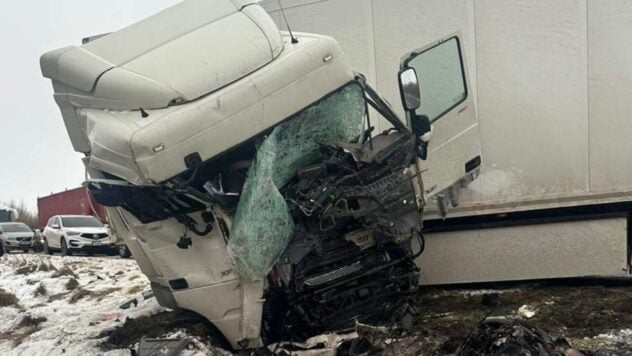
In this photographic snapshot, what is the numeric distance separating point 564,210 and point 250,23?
3356mm

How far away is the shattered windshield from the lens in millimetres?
3975

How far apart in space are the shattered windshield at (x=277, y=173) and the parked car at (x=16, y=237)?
63.8 ft

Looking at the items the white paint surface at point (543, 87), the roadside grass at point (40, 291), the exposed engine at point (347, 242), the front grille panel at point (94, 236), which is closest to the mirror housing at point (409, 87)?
the exposed engine at point (347, 242)

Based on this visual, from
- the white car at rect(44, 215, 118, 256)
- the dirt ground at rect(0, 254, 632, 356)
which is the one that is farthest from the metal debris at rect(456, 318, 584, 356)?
the white car at rect(44, 215, 118, 256)

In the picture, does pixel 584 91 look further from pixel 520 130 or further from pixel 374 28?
pixel 374 28

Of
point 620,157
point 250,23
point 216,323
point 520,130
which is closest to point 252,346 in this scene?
point 216,323

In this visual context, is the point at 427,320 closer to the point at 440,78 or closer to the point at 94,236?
the point at 440,78

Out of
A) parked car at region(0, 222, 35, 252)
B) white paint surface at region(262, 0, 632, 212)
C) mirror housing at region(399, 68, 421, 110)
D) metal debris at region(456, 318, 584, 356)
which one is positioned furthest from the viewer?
parked car at region(0, 222, 35, 252)

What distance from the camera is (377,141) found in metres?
4.43

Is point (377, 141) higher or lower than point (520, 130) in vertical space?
higher

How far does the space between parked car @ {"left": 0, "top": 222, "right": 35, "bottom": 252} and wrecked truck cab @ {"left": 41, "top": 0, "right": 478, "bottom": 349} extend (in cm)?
1869

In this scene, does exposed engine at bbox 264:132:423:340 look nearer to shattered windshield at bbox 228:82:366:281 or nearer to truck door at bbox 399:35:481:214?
shattered windshield at bbox 228:82:366:281

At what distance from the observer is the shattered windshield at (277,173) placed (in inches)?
156

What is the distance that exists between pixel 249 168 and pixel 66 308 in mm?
4201
